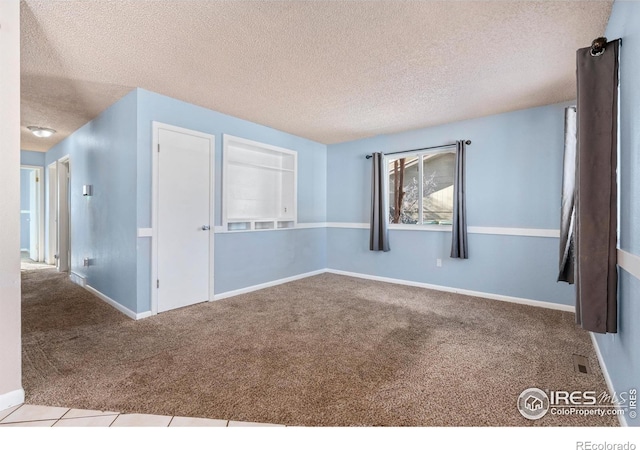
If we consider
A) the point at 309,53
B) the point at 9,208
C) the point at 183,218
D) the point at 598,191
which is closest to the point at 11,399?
the point at 9,208

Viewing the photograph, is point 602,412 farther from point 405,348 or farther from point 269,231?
point 269,231

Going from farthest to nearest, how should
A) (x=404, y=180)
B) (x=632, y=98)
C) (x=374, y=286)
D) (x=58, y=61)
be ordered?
(x=404, y=180) → (x=374, y=286) → (x=58, y=61) → (x=632, y=98)

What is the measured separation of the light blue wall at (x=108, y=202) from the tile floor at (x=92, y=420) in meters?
1.53

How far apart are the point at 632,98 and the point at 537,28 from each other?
94cm

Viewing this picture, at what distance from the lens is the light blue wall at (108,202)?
310 centimetres

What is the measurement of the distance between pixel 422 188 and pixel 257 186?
2.52m

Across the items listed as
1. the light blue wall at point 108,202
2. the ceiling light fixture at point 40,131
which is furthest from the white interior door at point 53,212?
the light blue wall at point 108,202

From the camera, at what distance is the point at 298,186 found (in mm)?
4938

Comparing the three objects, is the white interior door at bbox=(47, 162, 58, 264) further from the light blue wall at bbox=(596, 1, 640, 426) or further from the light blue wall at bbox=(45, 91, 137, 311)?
the light blue wall at bbox=(596, 1, 640, 426)

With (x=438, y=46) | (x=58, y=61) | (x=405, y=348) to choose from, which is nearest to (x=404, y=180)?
(x=438, y=46)

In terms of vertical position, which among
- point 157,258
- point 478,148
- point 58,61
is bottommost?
point 157,258

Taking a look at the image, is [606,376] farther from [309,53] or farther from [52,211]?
[52,211]

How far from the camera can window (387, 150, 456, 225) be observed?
4.29 metres

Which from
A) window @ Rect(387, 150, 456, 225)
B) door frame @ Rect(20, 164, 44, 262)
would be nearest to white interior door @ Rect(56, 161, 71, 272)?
door frame @ Rect(20, 164, 44, 262)
